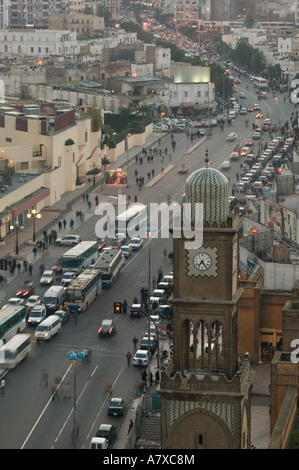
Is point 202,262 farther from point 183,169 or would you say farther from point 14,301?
point 183,169

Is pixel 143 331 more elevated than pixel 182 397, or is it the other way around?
pixel 182 397

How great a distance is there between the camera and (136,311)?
5184 centimetres

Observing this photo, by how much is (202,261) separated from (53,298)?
27.3m

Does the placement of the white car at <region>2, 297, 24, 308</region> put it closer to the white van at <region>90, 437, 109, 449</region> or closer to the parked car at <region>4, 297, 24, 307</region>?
the parked car at <region>4, 297, 24, 307</region>

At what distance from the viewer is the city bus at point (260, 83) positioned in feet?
415

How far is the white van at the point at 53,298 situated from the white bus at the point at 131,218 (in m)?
12.3

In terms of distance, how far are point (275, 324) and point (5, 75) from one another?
68330 millimetres

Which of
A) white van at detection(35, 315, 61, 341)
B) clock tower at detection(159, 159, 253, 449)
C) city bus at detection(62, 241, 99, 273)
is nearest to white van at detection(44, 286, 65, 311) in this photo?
white van at detection(35, 315, 61, 341)

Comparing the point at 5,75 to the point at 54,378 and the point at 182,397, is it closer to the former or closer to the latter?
the point at 54,378

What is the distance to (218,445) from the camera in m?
25.4

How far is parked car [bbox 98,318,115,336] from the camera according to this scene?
163ft

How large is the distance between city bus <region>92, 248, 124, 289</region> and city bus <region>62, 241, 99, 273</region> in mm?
499

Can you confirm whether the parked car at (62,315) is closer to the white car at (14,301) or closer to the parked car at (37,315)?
the parked car at (37,315)

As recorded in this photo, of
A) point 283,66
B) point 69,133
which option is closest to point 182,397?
point 69,133
